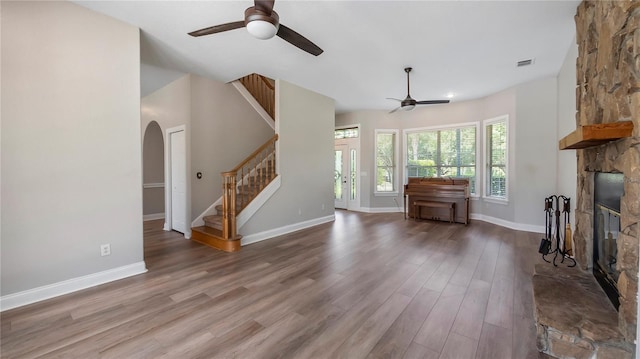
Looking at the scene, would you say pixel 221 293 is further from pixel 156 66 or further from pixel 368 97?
pixel 368 97

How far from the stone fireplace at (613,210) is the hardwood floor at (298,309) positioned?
30 centimetres

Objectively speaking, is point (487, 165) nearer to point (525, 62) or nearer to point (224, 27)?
point (525, 62)

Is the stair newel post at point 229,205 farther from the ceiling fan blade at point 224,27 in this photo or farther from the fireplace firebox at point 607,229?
the fireplace firebox at point 607,229

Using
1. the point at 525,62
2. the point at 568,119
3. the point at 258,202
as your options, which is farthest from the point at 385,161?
the point at 258,202

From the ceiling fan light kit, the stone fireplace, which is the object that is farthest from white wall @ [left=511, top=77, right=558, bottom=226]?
the ceiling fan light kit

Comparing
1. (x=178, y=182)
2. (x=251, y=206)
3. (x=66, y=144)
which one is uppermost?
(x=66, y=144)

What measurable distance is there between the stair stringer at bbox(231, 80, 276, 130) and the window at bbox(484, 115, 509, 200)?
4.96m

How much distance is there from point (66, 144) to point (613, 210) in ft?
15.8

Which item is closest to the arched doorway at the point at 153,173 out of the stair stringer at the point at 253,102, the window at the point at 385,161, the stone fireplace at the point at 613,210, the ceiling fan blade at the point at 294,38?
the stair stringer at the point at 253,102

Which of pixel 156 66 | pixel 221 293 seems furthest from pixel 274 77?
pixel 221 293

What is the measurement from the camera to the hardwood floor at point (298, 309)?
5.93 feet

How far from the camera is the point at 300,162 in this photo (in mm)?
5367

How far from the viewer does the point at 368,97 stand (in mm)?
6098

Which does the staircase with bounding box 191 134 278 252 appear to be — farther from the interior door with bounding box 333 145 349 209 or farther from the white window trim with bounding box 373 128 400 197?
the white window trim with bounding box 373 128 400 197
